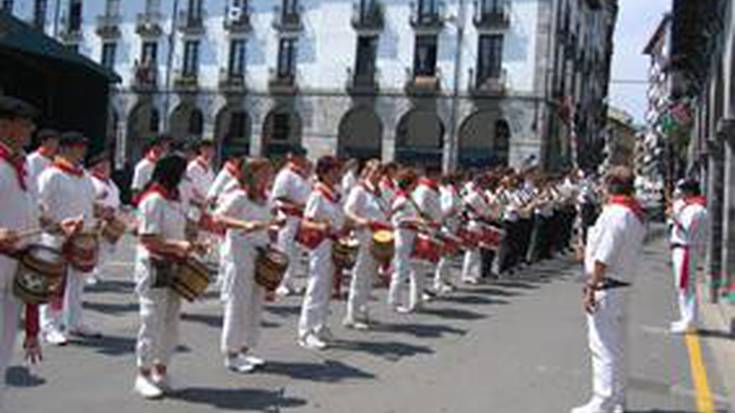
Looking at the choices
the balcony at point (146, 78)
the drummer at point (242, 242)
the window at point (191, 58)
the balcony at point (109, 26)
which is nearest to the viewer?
the drummer at point (242, 242)

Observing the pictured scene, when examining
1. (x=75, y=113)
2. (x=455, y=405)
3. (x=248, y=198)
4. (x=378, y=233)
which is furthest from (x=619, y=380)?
(x=75, y=113)

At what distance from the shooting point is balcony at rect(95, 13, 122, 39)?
62.6 meters

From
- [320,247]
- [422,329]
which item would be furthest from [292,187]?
[320,247]

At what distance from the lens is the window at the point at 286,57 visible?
55.6 m

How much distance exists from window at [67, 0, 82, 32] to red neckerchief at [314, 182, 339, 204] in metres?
56.8

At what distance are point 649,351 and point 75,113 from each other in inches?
668

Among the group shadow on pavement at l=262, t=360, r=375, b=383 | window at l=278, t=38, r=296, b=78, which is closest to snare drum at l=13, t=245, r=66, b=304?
shadow on pavement at l=262, t=360, r=375, b=383

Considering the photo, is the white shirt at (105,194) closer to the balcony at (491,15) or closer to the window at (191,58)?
the balcony at (491,15)

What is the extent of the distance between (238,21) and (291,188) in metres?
44.9

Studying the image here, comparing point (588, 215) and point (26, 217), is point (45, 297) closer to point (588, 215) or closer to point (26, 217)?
point (26, 217)

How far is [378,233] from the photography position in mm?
12375

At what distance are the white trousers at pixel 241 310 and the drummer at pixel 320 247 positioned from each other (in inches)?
45.6

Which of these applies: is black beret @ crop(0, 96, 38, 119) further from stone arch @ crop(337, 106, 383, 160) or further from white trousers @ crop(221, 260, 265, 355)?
stone arch @ crop(337, 106, 383, 160)

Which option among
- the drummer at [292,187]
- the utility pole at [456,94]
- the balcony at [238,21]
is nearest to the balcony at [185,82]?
the balcony at [238,21]
